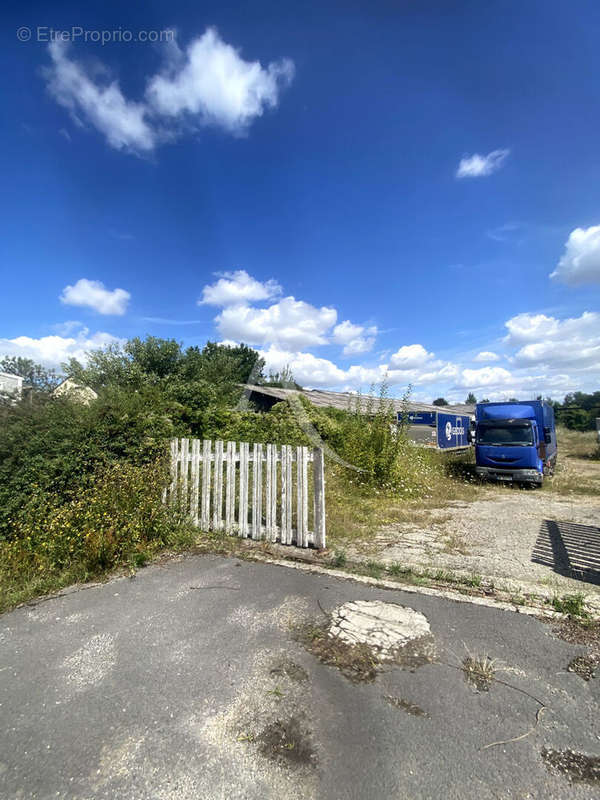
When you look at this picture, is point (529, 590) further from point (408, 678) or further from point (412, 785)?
point (412, 785)

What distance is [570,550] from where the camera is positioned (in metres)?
5.29

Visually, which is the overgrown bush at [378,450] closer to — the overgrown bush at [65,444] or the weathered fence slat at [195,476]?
the weathered fence slat at [195,476]

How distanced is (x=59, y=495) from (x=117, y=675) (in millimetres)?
3414

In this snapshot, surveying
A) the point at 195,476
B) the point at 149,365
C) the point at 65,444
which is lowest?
the point at 195,476

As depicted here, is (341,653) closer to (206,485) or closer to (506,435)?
(206,485)

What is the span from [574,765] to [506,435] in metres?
12.4

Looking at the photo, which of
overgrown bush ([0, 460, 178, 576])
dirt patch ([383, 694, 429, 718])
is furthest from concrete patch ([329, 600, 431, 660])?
overgrown bush ([0, 460, 178, 576])

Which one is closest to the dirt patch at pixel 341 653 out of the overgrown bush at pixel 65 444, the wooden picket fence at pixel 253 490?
the wooden picket fence at pixel 253 490

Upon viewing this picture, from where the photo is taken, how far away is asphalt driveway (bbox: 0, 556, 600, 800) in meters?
1.76

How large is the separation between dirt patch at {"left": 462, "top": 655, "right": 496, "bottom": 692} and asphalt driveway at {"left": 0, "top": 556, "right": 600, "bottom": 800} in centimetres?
5

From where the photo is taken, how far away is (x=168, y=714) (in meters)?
2.16

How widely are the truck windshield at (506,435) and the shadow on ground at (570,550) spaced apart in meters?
6.00

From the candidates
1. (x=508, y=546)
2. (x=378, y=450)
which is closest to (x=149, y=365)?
(x=378, y=450)

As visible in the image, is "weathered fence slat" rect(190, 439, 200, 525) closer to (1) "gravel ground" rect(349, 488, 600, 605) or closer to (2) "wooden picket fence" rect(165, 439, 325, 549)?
(2) "wooden picket fence" rect(165, 439, 325, 549)
